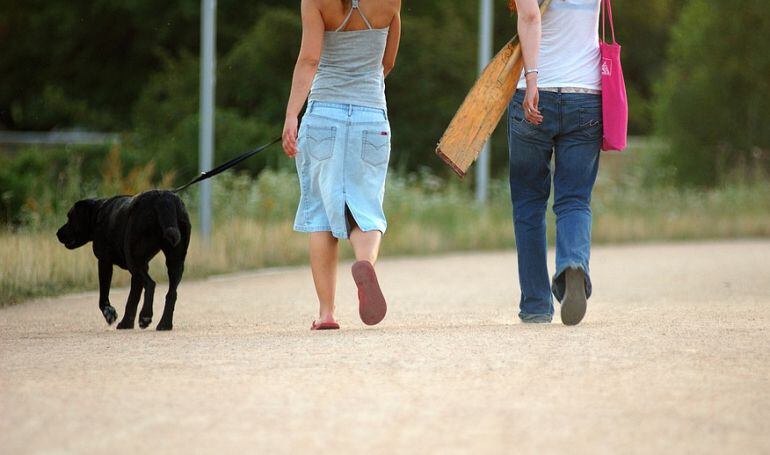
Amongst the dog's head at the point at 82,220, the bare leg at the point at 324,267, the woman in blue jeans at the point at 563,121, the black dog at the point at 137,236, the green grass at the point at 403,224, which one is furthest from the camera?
the green grass at the point at 403,224

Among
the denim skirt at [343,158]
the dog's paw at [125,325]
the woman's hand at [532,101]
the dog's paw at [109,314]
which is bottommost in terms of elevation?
the dog's paw at [125,325]

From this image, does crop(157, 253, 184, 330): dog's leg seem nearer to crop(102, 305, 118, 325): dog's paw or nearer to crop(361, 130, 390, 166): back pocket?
crop(102, 305, 118, 325): dog's paw

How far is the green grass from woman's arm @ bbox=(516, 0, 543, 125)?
453cm

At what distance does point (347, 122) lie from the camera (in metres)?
7.69

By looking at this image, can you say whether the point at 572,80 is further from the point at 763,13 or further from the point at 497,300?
the point at 763,13

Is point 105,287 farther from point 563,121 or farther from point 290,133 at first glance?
point 563,121

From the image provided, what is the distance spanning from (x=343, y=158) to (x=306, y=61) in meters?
0.51

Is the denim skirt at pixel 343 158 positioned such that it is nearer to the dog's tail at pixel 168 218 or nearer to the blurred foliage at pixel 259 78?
the dog's tail at pixel 168 218

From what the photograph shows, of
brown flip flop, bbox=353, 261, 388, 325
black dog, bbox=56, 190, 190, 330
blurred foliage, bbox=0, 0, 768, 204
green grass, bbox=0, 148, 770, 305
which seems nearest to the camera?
brown flip flop, bbox=353, 261, 388, 325

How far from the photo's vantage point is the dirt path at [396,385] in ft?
16.2

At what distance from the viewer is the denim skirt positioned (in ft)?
25.2

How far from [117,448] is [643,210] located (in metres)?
18.2

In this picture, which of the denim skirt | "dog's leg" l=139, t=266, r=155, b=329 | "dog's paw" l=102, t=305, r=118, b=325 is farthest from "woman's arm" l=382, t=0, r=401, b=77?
"dog's paw" l=102, t=305, r=118, b=325

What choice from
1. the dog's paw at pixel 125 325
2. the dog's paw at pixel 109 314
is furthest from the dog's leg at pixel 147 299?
the dog's paw at pixel 109 314
